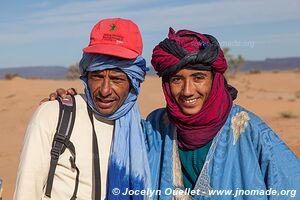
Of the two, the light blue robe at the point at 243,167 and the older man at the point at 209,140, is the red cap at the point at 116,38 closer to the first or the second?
the older man at the point at 209,140

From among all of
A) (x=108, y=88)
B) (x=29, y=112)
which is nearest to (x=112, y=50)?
(x=108, y=88)

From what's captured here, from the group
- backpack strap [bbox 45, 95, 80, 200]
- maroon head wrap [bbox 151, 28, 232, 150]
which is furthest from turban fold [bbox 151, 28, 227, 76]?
backpack strap [bbox 45, 95, 80, 200]

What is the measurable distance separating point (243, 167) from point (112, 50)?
107cm

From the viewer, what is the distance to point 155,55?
3227 millimetres

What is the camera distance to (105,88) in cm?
306

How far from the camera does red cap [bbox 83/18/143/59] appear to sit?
307cm

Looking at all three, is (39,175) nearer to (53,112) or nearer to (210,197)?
(53,112)

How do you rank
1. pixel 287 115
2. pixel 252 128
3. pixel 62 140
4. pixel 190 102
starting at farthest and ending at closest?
pixel 287 115, pixel 190 102, pixel 252 128, pixel 62 140

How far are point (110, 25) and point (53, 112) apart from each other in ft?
2.19

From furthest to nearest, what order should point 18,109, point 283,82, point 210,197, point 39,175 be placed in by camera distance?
point 283,82 → point 18,109 → point 210,197 → point 39,175

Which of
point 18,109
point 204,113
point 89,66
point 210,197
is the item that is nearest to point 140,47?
point 89,66
